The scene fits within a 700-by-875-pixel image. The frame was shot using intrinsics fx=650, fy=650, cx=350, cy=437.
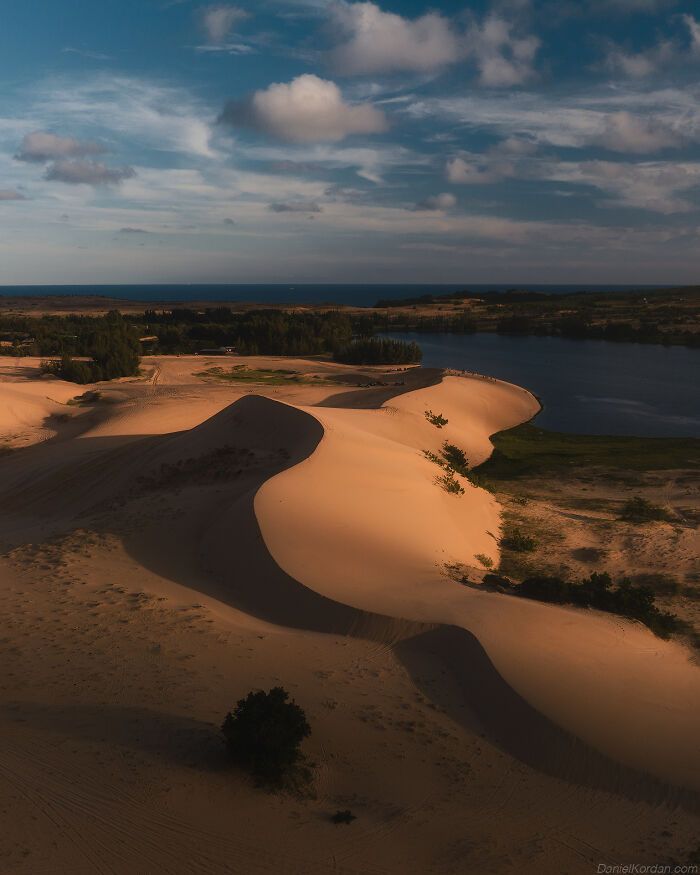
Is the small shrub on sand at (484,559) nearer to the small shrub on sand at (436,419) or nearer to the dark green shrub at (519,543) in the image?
the dark green shrub at (519,543)

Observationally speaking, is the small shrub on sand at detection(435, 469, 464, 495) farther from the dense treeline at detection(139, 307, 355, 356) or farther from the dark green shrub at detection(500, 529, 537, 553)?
the dense treeline at detection(139, 307, 355, 356)

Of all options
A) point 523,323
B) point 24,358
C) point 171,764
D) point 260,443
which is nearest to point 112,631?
point 171,764

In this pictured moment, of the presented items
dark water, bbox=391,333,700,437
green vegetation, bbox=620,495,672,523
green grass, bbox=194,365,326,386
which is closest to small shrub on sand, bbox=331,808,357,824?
green vegetation, bbox=620,495,672,523

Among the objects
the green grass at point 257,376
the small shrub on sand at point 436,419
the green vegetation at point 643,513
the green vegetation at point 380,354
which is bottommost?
the green vegetation at point 643,513

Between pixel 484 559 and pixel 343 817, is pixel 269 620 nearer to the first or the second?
pixel 343 817

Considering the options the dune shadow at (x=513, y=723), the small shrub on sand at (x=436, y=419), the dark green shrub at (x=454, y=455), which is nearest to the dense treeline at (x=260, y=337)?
the small shrub on sand at (x=436, y=419)

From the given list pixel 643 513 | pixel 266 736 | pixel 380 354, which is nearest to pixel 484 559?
pixel 643 513

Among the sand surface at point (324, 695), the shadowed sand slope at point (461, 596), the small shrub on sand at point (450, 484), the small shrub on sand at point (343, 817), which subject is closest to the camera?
the sand surface at point (324, 695)
